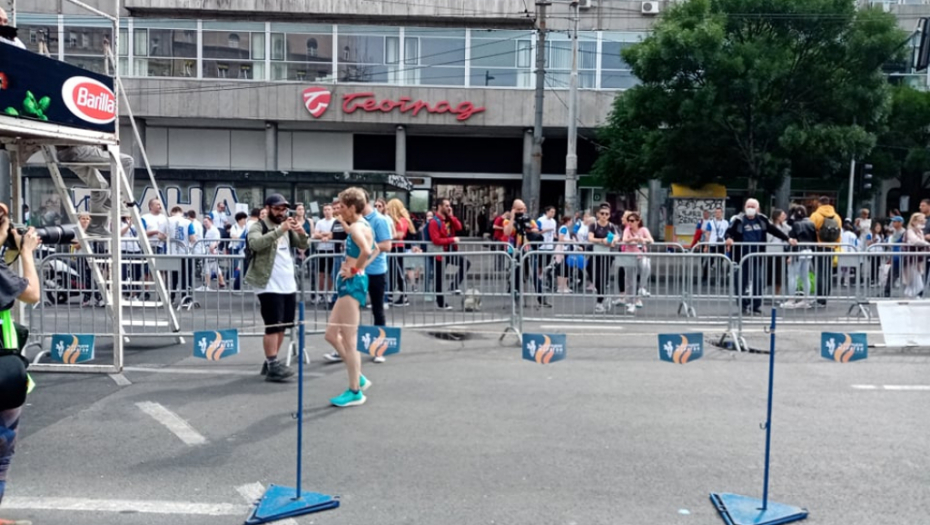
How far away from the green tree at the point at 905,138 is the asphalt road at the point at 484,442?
2312cm

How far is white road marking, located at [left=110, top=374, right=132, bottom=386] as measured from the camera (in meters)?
8.09

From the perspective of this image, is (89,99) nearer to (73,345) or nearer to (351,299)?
(73,345)

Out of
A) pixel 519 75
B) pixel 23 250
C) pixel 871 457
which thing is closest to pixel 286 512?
pixel 23 250

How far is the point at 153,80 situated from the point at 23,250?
100ft

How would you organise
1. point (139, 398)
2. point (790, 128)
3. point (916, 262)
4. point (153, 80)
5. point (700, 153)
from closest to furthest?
point (139, 398), point (916, 262), point (790, 128), point (700, 153), point (153, 80)

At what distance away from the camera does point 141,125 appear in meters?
34.5

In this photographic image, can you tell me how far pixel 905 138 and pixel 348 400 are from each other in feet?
95.4

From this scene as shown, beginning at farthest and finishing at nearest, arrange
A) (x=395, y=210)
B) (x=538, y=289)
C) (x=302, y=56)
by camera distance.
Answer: (x=302, y=56), (x=395, y=210), (x=538, y=289)

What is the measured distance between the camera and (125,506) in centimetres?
499

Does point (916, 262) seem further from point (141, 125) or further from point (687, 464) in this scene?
point (141, 125)

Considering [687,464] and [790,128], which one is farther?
[790,128]

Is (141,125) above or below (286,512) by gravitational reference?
above

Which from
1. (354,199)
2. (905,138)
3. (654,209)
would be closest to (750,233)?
(354,199)

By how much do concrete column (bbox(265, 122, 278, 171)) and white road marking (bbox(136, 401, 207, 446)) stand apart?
28.1 metres
